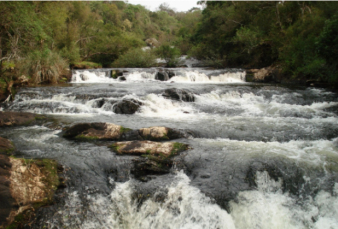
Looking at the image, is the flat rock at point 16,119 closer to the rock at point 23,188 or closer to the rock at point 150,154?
the rock at point 150,154

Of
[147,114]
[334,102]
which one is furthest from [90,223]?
[334,102]

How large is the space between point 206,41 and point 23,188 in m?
27.4

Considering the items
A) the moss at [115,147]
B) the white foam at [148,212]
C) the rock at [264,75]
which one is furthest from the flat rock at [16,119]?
the rock at [264,75]

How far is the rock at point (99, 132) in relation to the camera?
621 cm

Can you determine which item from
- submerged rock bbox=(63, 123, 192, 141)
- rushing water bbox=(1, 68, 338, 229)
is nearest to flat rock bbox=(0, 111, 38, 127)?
rushing water bbox=(1, 68, 338, 229)

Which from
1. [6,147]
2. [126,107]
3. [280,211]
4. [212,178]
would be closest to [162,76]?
[126,107]

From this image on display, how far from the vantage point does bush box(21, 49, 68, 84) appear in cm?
1274

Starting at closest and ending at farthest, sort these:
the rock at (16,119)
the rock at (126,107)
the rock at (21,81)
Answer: the rock at (16,119) < the rock at (126,107) < the rock at (21,81)

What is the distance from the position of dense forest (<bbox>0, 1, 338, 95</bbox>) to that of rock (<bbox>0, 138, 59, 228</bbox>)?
→ 26.6 feet

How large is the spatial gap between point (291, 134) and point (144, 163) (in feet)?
14.3

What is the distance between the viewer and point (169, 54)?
27.0 meters

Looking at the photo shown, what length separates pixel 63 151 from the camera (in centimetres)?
537

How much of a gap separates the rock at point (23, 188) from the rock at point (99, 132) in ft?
6.30

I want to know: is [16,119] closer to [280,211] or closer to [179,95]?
[179,95]
